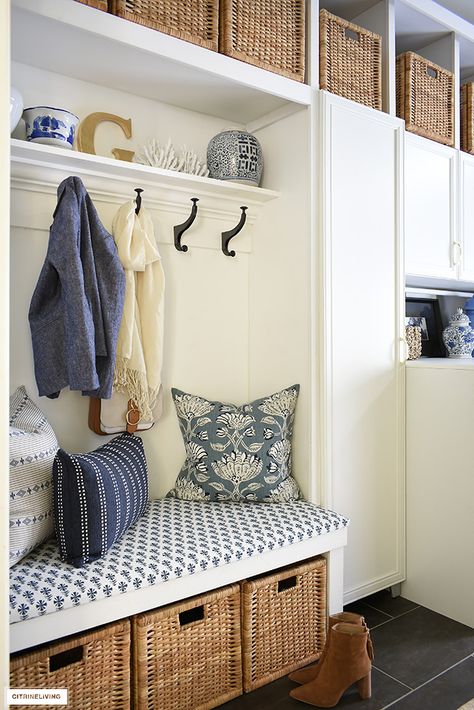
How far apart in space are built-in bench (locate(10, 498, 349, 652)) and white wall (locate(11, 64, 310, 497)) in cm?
27

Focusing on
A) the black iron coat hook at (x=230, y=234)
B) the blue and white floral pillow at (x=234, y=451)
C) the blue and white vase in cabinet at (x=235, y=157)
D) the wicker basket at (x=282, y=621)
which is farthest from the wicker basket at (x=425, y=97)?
the wicker basket at (x=282, y=621)

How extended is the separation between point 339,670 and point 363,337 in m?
1.21

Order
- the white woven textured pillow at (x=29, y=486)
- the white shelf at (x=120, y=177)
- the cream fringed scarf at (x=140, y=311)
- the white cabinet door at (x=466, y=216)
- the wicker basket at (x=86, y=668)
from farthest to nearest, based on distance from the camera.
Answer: the white cabinet door at (x=466, y=216) → the cream fringed scarf at (x=140, y=311) → the white shelf at (x=120, y=177) → the white woven textured pillow at (x=29, y=486) → the wicker basket at (x=86, y=668)

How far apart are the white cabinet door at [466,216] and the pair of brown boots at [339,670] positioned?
5.93 feet

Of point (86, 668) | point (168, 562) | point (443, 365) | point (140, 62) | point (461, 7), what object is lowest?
point (86, 668)

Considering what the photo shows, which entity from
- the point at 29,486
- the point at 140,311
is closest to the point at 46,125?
the point at 140,311

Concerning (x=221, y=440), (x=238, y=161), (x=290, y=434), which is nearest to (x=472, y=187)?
(x=238, y=161)

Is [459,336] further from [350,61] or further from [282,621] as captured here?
[282,621]

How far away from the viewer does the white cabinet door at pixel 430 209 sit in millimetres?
2580

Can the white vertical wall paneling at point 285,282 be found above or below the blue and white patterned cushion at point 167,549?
above

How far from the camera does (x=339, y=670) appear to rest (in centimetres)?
176

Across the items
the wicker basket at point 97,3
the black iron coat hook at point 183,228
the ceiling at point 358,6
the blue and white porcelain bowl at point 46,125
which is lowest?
the black iron coat hook at point 183,228

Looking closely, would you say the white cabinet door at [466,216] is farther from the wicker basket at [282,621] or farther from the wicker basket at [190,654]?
the wicker basket at [190,654]

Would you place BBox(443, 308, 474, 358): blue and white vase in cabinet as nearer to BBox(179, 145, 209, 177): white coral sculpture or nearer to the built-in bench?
the built-in bench
